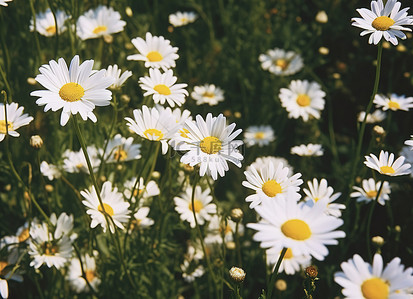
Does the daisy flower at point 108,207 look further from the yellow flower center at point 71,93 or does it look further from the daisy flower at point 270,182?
the daisy flower at point 270,182

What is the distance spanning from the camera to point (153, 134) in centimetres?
190

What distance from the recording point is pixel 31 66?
2895mm

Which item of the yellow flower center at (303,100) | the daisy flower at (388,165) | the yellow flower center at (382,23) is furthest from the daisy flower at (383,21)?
the yellow flower center at (303,100)

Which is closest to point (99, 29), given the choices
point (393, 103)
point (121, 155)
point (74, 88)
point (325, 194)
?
point (121, 155)

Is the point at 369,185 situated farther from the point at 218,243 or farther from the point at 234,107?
the point at 234,107

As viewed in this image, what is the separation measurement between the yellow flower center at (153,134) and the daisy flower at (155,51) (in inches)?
24.4

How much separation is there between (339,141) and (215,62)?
4.32 feet

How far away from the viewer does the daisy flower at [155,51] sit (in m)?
2.44

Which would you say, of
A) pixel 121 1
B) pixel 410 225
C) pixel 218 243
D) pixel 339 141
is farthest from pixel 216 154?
pixel 339 141

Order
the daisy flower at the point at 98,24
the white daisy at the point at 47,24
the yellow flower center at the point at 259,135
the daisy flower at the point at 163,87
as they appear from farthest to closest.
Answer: the yellow flower center at the point at 259,135 → the white daisy at the point at 47,24 → the daisy flower at the point at 98,24 → the daisy flower at the point at 163,87

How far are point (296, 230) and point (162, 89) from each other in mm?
1181

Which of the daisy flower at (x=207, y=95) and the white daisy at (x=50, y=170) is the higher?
the daisy flower at (x=207, y=95)

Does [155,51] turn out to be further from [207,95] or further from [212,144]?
[212,144]

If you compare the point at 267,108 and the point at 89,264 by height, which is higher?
the point at 267,108
